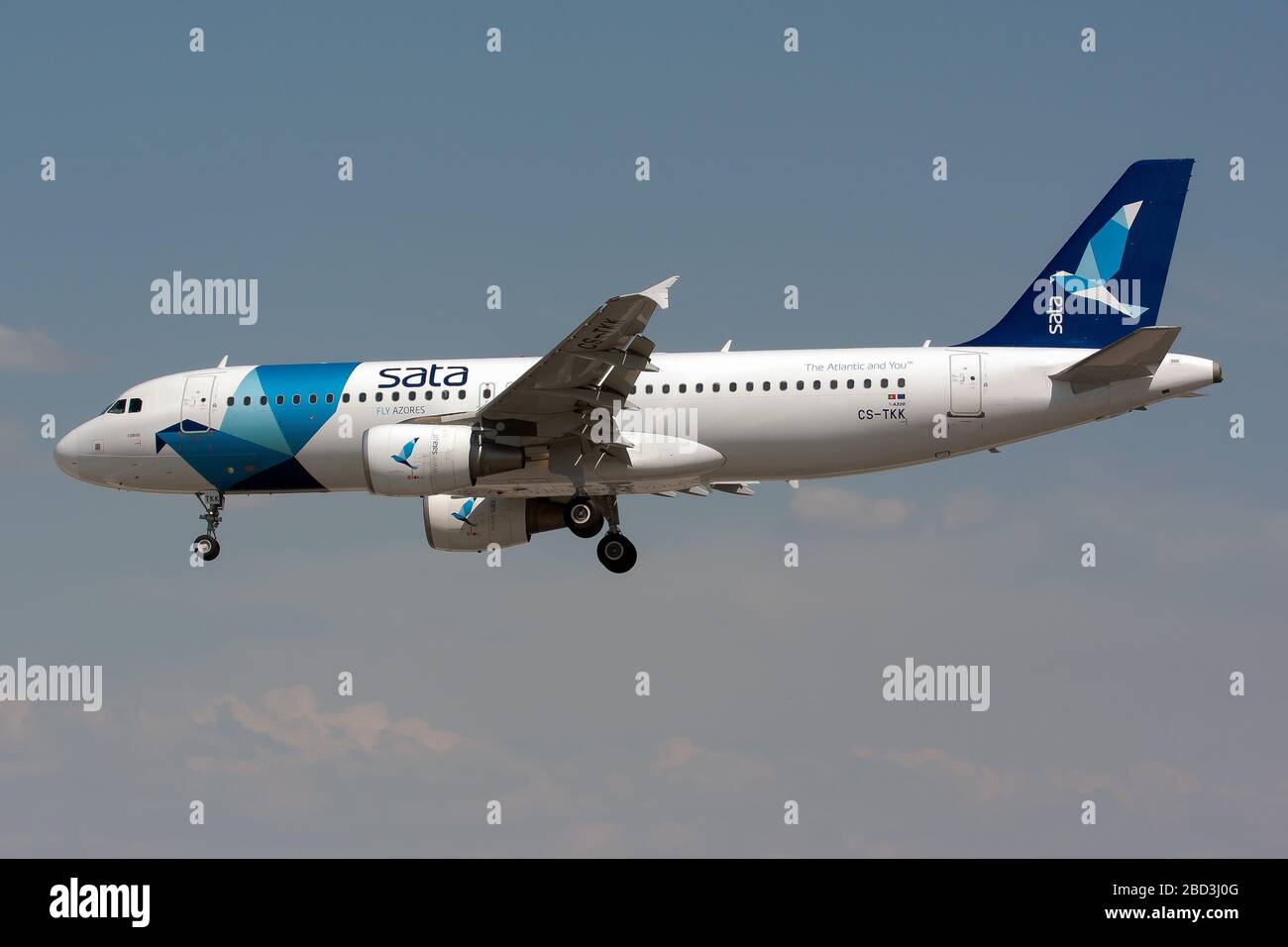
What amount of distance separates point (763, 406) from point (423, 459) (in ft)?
22.8

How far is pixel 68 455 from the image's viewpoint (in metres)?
39.9

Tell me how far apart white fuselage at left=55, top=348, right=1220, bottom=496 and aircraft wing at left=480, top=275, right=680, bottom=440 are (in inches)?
36.2

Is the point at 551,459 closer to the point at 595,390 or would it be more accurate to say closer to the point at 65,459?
the point at 595,390

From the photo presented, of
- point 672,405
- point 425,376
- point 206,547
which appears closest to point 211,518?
point 206,547

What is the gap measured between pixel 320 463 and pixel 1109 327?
16978 millimetres

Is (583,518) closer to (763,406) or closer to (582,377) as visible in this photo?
(582,377)

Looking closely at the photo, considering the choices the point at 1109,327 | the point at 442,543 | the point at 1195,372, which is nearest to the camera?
the point at 1195,372

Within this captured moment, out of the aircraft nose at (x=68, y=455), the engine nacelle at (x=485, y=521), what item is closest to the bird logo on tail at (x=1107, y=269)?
the engine nacelle at (x=485, y=521)

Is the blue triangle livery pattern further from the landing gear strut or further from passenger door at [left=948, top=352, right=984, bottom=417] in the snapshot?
passenger door at [left=948, top=352, right=984, bottom=417]

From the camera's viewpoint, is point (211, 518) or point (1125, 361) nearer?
point (1125, 361)

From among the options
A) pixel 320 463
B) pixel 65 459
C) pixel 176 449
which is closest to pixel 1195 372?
pixel 320 463

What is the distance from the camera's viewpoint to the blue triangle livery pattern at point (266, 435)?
3822 cm

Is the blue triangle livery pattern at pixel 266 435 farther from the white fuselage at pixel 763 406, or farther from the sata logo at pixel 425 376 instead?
the sata logo at pixel 425 376

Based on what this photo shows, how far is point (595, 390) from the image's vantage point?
117ft
